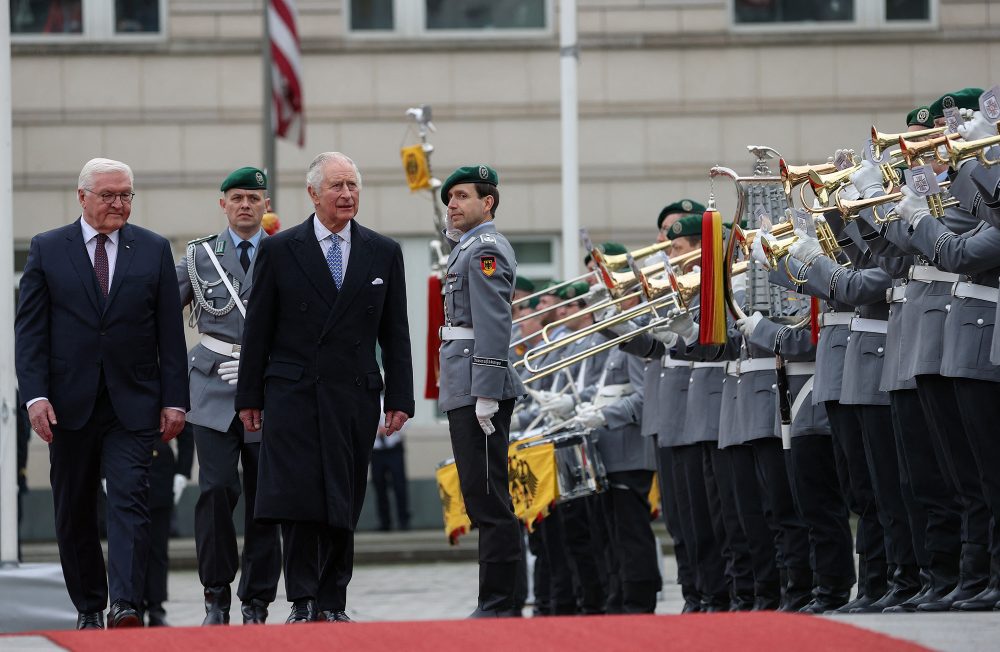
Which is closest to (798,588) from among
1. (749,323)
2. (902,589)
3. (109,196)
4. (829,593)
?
(829,593)

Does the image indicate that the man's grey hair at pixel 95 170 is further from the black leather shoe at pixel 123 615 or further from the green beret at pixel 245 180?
the black leather shoe at pixel 123 615

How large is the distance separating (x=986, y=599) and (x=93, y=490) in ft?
12.5

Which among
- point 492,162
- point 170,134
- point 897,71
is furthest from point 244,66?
point 897,71

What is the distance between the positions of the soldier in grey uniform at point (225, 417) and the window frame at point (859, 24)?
494 inches

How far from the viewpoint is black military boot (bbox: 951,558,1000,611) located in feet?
27.0

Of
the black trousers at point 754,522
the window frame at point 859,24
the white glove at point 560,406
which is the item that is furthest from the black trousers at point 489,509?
the window frame at point 859,24

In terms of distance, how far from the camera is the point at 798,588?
33.6ft

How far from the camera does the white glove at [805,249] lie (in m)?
9.55

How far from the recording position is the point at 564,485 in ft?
39.1

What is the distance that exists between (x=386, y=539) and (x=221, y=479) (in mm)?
11011

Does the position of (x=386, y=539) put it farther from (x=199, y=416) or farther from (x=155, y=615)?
(x=199, y=416)

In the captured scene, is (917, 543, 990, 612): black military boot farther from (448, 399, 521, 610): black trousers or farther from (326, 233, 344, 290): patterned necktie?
(326, 233, 344, 290): patterned necktie

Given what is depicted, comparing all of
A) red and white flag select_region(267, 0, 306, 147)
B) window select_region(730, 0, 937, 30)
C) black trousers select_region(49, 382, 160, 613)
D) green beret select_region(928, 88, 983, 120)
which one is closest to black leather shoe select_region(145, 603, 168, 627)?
black trousers select_region(49, 382, 160, 613)

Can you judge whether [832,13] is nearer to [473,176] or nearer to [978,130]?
[473,176]
